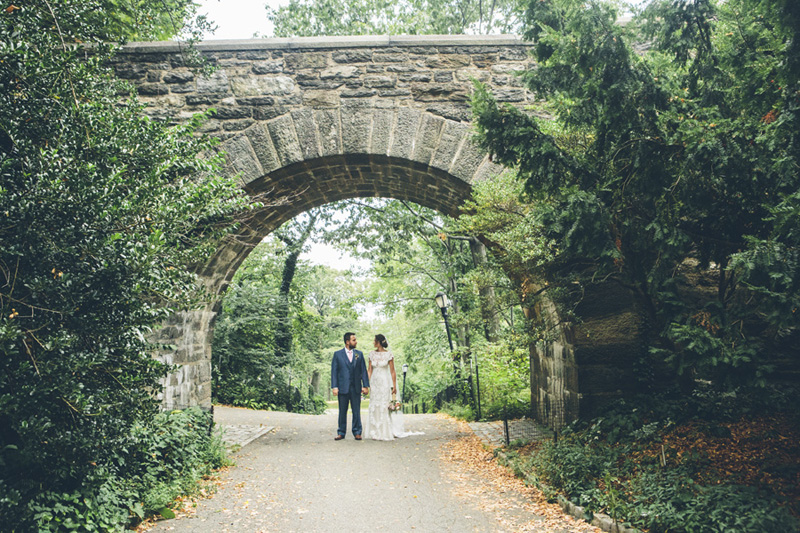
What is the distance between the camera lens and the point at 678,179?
3428mm

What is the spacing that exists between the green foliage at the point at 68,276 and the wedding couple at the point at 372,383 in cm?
423

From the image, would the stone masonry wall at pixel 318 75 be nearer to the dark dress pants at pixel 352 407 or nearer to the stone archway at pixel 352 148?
the stone archway at pixel 352 148

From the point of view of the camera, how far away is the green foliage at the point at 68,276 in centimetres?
293

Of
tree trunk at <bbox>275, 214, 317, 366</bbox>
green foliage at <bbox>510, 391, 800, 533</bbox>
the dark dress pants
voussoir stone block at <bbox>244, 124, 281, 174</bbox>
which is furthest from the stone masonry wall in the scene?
tree trunk at <bbox>275, 214, 317, 366</bbox>

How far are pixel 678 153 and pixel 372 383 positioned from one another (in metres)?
5.58

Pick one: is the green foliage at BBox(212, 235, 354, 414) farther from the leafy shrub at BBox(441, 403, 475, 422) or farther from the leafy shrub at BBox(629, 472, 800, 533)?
the leafy shrub at BBox(629, 472, 800, 533)

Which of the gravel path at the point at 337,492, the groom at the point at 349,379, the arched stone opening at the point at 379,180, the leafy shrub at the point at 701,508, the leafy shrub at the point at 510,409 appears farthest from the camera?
the leafy shrub at the point at 510,409

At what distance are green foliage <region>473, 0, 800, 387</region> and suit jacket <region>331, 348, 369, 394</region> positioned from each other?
13.2 ft

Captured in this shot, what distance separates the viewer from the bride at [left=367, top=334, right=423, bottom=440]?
26.1 ft

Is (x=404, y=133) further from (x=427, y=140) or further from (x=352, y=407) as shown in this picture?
(x=352, y=407)

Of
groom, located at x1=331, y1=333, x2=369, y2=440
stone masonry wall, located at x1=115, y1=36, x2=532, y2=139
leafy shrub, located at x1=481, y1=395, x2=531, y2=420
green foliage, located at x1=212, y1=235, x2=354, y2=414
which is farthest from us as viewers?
green foliage, located at x1=212, y1=235, x2=354, y2=414

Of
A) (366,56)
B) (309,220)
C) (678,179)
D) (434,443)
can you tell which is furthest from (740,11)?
(309,220)

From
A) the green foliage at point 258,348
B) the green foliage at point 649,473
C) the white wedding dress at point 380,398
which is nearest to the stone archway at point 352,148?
the white wedding dress at point 380,398

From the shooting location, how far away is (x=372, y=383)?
802 centimetres
